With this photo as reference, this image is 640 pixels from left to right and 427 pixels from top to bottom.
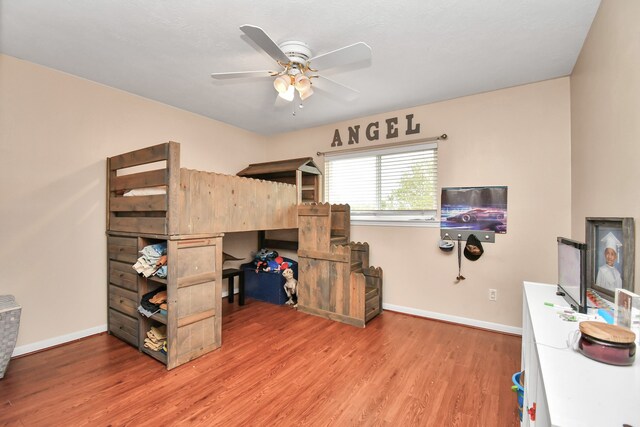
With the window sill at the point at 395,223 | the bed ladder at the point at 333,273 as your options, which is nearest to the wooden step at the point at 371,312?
the bed ladder at the point at 333,273

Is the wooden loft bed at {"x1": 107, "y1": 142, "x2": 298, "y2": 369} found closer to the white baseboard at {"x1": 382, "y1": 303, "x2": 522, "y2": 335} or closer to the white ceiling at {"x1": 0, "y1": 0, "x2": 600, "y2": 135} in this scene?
the white ceiling at {"x1": 0, "y1": 0, "x2": 600, "y2": 135}

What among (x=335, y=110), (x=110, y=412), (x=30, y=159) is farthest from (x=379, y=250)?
(x=30, y=159)

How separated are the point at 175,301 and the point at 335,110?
272 cm

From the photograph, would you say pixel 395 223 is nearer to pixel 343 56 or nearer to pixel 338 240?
pixel 338 240

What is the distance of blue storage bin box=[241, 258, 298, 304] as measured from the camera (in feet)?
12.7

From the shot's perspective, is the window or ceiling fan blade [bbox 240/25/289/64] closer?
ceiling fan blade [bbox 240/25/289/64]

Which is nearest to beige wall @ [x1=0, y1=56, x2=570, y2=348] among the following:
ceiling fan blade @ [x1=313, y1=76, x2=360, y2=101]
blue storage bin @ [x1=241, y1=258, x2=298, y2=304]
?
ceiling fan blade @ [x1=313, y1=76, x2=360, y2=101]

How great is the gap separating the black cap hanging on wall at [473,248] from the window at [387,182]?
18.0 inches

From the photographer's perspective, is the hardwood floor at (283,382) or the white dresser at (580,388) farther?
the hardwood floor at (283,382)

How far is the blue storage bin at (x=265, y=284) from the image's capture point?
388 cm

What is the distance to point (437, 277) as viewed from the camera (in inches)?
129

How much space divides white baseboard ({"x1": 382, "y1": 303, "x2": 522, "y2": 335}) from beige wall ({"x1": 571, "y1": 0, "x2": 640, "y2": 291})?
3.87 feet

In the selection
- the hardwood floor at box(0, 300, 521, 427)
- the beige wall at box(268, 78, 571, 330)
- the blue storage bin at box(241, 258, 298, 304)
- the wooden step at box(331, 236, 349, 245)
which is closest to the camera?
the hardwood floor at box(0, 300, 521, 427)

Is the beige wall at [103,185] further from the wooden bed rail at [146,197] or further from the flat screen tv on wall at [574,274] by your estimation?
the flat screen tv on wall at [574,274]
